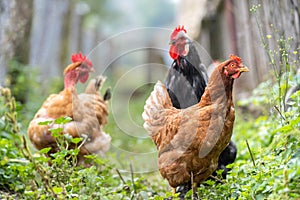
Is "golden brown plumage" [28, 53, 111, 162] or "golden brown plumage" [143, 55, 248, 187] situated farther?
"golden brown plumage" [28, 53, 111, 162]

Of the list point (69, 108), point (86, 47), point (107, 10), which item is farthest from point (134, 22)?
point (69, 108)

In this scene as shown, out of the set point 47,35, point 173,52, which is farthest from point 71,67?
point 47,35

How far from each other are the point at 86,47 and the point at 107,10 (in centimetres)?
628

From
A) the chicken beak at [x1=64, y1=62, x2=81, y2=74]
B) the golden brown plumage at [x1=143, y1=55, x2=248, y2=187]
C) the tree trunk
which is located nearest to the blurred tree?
the chicken beak at [x1=64, y1=62, x2=81, y2=74]

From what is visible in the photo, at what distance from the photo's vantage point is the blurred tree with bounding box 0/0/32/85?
23.5ft

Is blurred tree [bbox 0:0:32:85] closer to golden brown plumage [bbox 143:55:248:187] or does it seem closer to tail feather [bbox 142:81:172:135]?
tail feather [bbox 142:81:172:135]

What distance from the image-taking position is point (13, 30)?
739 cm

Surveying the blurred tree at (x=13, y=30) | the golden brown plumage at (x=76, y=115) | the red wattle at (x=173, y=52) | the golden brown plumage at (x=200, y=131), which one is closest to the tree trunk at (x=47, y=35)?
the blurred tree at (x=13, y=30)

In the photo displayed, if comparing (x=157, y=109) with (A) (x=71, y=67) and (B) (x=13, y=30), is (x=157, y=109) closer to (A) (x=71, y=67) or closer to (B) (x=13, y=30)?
(A) (x=71, y=67)

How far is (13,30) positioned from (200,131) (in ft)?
17.2

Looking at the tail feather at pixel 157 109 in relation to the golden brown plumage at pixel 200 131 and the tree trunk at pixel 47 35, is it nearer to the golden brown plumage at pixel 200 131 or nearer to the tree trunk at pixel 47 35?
the golden brown plumage at pixel 200 131

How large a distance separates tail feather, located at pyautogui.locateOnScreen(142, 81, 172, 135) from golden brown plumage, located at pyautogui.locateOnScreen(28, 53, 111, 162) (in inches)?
33.2

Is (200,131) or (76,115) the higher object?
(76,115)

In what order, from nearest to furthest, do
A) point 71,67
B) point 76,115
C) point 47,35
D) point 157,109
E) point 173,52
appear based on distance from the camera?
point 157,109
point 173,52
point 76,115
point 71,67
point 47,35
